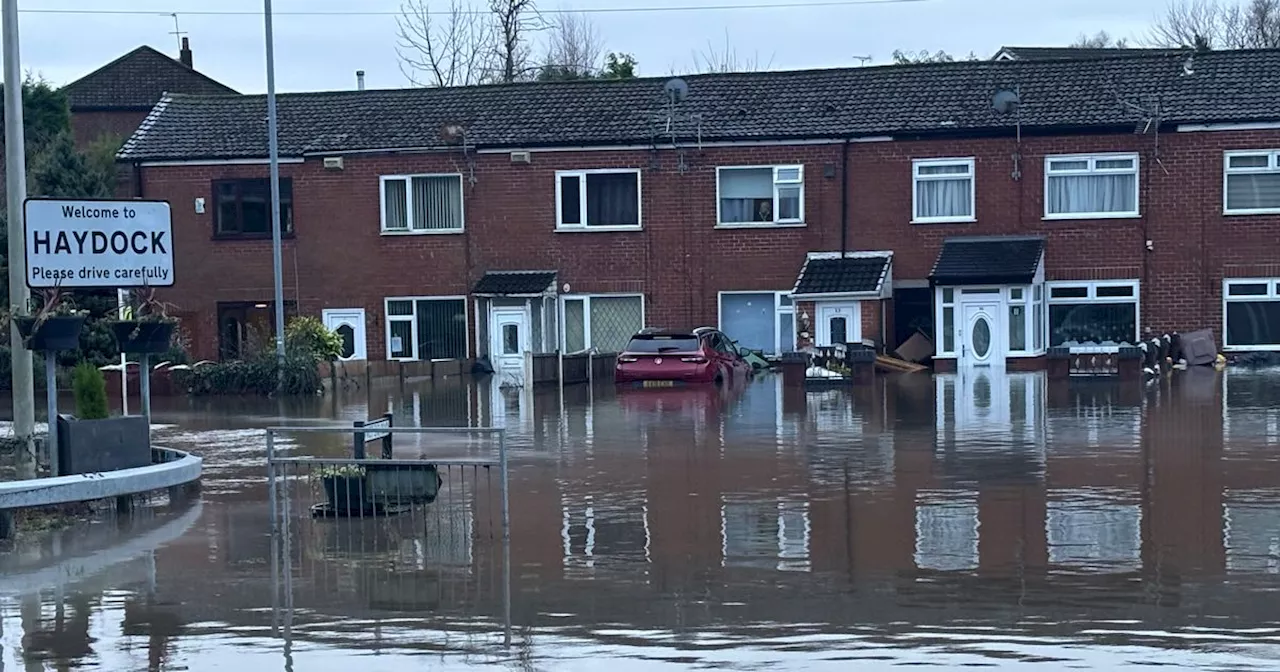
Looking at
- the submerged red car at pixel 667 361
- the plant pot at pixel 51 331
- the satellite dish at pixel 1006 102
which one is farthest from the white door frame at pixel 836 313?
the plant pot at pixel 51 331

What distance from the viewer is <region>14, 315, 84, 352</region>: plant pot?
1659 centimetres

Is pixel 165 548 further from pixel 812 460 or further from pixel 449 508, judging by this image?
pixel 812 460

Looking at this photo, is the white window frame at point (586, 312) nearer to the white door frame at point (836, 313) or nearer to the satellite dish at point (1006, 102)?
the white door frame at point (836, 313)

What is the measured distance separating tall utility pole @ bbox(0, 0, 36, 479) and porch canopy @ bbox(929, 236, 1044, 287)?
85.2 feet

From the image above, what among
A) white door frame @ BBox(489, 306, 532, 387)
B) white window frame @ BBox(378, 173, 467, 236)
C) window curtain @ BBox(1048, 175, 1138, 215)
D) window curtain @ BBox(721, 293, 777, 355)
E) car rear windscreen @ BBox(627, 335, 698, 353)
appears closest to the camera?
car rear windscreen @ BBox(627, 335, 698, 353)

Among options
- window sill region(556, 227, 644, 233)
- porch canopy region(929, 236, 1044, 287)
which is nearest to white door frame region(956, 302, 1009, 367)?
porch canopy region(929, 236, 1044, 287)

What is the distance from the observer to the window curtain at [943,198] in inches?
1655

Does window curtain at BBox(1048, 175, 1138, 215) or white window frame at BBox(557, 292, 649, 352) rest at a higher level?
window curtain at BBox(1048, 175, 1138, 215)

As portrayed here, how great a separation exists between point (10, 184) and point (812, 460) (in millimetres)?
9321

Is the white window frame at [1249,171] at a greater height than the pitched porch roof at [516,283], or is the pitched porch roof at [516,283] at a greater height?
the white window frame at [1249,171]

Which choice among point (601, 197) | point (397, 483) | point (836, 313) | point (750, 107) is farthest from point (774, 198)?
point (397, 483)

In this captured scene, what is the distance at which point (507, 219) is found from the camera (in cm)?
4431

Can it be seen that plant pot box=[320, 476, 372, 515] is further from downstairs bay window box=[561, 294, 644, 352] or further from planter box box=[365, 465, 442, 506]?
downstairs bay window box=[561, 294, 644, 352]

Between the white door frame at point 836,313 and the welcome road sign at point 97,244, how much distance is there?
24039 millimetres
